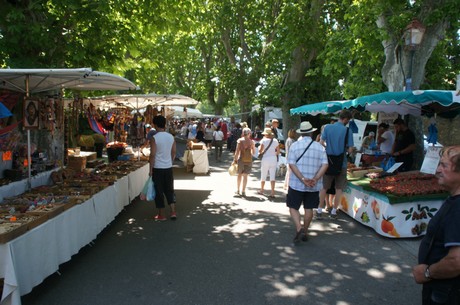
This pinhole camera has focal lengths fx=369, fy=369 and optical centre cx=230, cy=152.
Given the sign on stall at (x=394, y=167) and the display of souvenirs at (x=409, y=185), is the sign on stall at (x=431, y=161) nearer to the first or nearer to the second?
the display of souvenirs at (x=409, y=185)

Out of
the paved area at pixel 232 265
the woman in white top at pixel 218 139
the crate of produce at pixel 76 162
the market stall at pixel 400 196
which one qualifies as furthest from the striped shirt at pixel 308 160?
the woman in white top at pixel 218 139

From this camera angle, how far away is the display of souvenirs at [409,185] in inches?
229

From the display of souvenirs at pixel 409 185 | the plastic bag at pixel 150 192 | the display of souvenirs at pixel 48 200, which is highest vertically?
A: the display of souvenirs at pixel 409 185

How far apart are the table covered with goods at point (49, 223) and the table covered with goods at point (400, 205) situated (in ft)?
14.4

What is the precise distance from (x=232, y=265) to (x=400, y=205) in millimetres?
2850

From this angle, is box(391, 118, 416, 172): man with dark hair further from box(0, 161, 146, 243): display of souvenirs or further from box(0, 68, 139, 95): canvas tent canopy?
box(0, 161, 146, 243): display of souvenirs

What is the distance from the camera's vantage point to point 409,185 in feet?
20.3

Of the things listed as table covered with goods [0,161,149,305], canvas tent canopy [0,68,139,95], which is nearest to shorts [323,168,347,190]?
table covered with goods [0,161,149,305]

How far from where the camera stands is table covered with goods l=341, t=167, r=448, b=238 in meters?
5.71

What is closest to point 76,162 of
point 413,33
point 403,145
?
point 403,145

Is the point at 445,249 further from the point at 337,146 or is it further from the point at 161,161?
the point at 161,161

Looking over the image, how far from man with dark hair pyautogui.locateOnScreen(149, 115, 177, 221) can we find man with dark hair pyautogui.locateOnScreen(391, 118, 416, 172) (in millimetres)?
5046

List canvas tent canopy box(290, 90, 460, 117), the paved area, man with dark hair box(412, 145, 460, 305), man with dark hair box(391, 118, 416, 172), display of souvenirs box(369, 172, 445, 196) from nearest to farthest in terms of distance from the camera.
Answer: man with dark hair box(412, 145, 460, 305)
the paved area
display of souvenirs box(369, 172, 445, 196)
canvas tent canopy box(290, 90, 460, 117)
man with dark hair box(391, 118, 416, 172)

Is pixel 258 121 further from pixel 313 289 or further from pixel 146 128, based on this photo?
pixel 313 289
